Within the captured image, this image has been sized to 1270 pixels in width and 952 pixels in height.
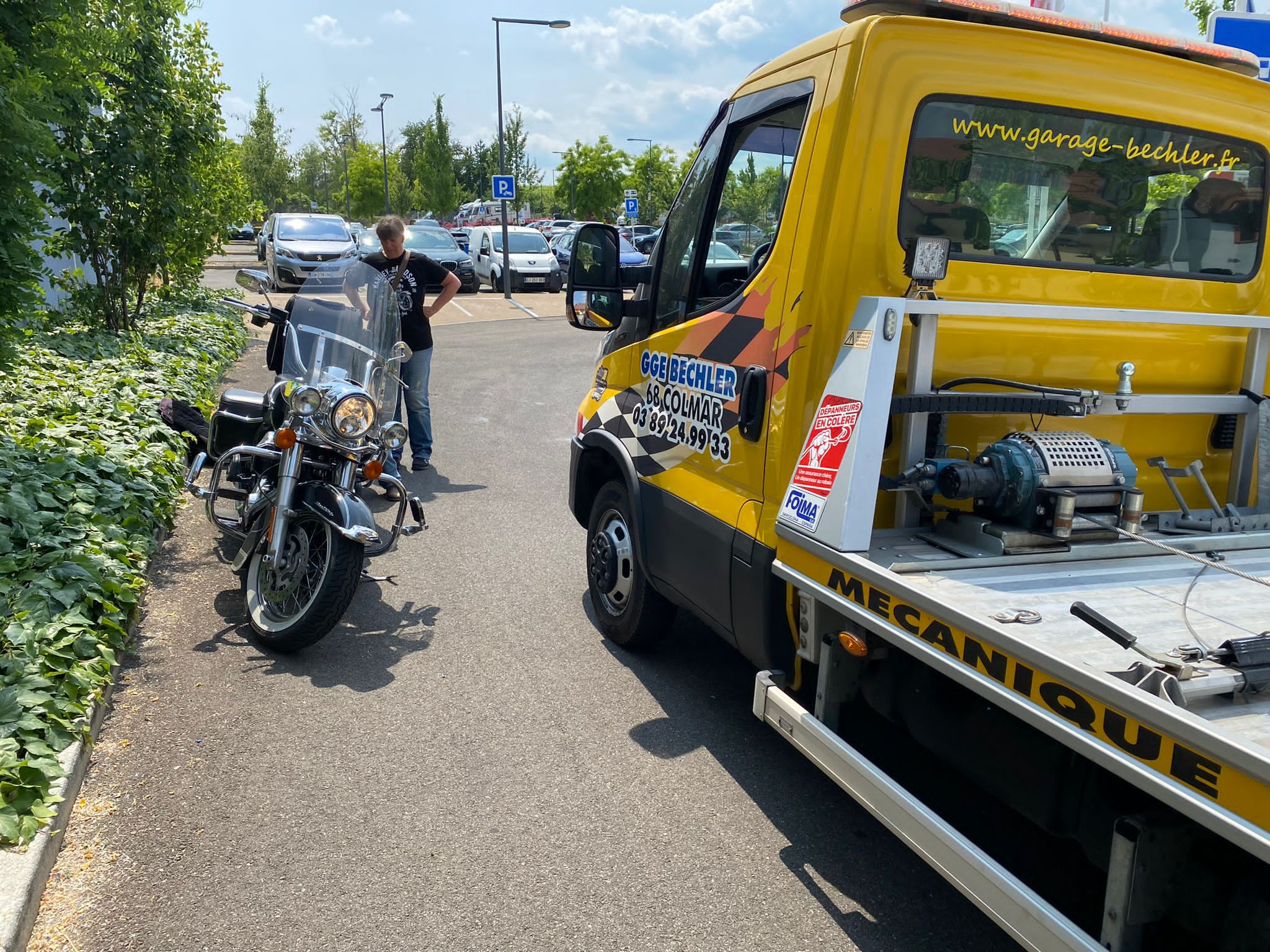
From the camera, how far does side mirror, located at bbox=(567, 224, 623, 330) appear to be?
4430 millimetres

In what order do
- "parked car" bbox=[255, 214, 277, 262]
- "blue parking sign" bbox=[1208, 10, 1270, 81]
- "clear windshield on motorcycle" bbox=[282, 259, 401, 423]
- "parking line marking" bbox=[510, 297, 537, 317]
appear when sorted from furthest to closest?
"parked car" bbox=[255, 214, 277, 262], "parking line marking" bbox=[510, 297, 537, 317], "blue parking sign" bbox=[1208, 10, 1270, 81], "clear windshield on motorcycle" bbox=[282, 259, 401, 423]

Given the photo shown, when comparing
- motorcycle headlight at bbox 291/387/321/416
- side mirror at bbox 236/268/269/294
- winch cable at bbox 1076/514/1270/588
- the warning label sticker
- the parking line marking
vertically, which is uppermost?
→ side mirror at bbox 236/268/269/294

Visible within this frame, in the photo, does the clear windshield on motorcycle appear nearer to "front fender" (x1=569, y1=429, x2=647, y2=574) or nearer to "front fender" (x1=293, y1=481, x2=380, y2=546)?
"front fender" (x1=293, y1=481, x2=380, y2=546)

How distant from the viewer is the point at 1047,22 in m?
3.23

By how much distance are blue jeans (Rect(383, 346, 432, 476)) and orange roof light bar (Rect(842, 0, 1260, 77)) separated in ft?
17.1

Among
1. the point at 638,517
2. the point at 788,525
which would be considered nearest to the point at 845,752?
the point at 788,525

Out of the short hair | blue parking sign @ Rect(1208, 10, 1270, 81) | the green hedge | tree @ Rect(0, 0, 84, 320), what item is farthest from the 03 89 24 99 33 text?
blue parking sign @ Rect(1208, 10, 1270, 81)

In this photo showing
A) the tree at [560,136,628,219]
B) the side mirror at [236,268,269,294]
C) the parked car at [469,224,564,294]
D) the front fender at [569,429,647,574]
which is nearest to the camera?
the front fender at [569,429,647,574]

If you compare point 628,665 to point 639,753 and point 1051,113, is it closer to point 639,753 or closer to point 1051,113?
point 639,753

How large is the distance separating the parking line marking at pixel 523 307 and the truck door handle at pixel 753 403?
1767cm

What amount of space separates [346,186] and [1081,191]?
5269 centimetres

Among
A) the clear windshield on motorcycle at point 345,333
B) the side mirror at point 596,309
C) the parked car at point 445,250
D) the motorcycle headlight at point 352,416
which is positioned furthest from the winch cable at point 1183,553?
the parked car at point 445,250

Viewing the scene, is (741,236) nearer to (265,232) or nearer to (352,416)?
(352,416)

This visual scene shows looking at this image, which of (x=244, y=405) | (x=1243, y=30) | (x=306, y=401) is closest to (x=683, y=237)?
(x=306, y=401)
